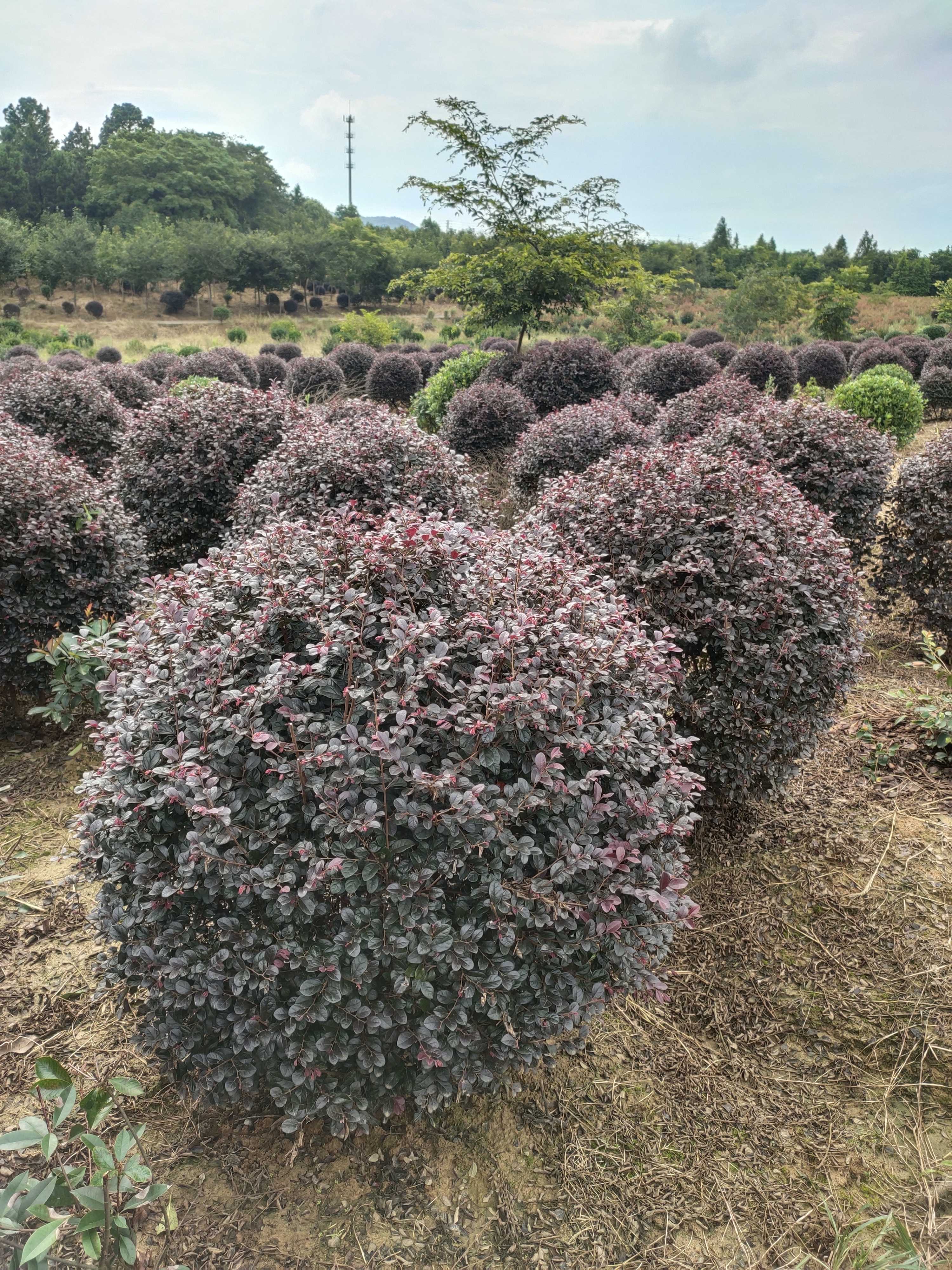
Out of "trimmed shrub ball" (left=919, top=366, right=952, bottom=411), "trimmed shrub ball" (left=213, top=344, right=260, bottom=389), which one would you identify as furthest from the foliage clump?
"trimmed shrub ball" (left=919, top=366, right=952, bottom=411)

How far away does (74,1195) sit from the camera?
1512 millimetres

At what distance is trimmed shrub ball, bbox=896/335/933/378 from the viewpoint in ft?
63.5

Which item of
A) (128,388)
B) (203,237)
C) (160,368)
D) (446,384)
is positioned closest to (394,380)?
(446,384)

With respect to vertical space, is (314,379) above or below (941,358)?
below

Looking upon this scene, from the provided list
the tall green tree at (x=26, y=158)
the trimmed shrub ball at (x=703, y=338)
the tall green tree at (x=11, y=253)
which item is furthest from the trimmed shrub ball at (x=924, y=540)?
the tall green tree at (x=26, y=158)

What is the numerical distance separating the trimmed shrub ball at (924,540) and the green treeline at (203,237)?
3168 centimetres

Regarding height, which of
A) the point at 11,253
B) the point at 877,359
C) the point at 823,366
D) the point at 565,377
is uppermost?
the point at 11,253

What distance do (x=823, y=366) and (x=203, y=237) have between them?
35.1m

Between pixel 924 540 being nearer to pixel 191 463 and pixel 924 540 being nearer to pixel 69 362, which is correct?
pixel 191 463

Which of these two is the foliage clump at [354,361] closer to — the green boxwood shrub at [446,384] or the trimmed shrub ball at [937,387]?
the green boxwood shrub at [446,384]

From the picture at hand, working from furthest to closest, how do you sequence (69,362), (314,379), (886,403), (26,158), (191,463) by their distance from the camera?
(26,158) < (69,362) < (314,379) < (886,403) < (191,463)

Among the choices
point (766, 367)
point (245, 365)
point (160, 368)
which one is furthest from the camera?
point (245, 365)

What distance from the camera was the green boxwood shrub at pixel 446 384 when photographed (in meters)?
11.5

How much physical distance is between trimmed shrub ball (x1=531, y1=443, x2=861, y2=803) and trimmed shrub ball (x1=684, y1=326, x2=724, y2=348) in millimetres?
20590
